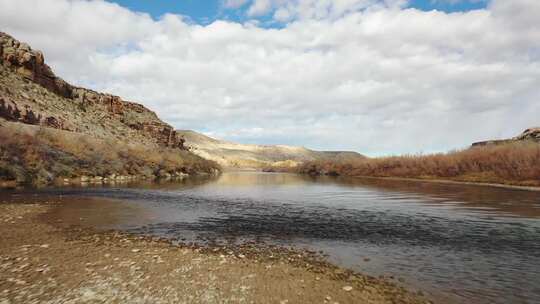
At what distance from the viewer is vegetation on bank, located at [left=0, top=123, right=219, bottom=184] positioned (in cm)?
3447

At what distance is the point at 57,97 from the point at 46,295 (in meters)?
76.1

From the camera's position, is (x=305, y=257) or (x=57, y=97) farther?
(x=57, y=97)

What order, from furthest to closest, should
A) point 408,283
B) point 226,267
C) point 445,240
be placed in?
point 445,240 → point 226,267 → point 408,283

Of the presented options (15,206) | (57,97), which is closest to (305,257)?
(15,206)

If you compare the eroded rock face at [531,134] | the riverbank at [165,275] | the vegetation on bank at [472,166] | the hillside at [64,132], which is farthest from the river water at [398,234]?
the eroded rock face at [531,134]

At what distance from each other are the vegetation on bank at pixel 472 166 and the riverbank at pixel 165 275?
5213cm

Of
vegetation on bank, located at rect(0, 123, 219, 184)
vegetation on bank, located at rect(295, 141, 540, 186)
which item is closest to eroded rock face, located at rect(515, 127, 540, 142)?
vegetation on bank, located at rect(295, 141, 540, 186)

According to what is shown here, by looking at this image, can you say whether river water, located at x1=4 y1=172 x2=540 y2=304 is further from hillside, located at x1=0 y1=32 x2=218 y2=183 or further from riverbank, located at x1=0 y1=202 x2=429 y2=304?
hillside, located at x1=0 y1=32 x2=218 y2=183

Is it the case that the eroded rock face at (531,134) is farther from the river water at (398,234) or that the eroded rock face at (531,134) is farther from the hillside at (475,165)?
the river water at (398,234)

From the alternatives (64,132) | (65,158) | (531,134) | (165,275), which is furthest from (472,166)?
(165,275)

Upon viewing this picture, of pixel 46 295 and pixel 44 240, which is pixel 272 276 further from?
pixel 44 240

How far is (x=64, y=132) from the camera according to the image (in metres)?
48.7

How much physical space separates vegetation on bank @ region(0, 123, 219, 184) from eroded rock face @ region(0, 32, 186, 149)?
1029cm

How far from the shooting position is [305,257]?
427 inches
